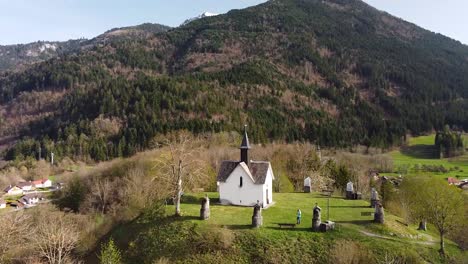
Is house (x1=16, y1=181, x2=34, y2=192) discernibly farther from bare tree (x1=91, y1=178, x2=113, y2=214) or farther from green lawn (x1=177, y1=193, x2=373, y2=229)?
green lawn (x1=177, y1=193, x2=373, y2=229)

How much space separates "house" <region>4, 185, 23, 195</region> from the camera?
101 meters

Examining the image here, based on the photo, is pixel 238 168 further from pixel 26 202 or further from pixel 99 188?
pixel 26 202

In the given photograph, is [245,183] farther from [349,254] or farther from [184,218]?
[349,254]

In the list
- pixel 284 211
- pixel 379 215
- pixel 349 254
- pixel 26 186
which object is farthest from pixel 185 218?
pixel 26 186

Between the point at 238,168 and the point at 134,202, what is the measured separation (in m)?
16.6

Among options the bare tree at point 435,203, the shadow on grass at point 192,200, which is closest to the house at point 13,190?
the shadow on grass at point 192,200

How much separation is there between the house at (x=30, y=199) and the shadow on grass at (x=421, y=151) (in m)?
109

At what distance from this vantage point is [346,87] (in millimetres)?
197250

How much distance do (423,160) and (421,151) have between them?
52.4ft

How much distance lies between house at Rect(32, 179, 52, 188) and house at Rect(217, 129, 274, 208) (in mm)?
74784

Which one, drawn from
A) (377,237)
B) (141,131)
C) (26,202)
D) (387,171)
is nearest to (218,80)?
(141,131)

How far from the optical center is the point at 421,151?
143 m

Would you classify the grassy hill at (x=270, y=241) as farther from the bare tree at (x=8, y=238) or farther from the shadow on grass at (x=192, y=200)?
the bare tree at (x=8, y=238)

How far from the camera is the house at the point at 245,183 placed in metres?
44.6
